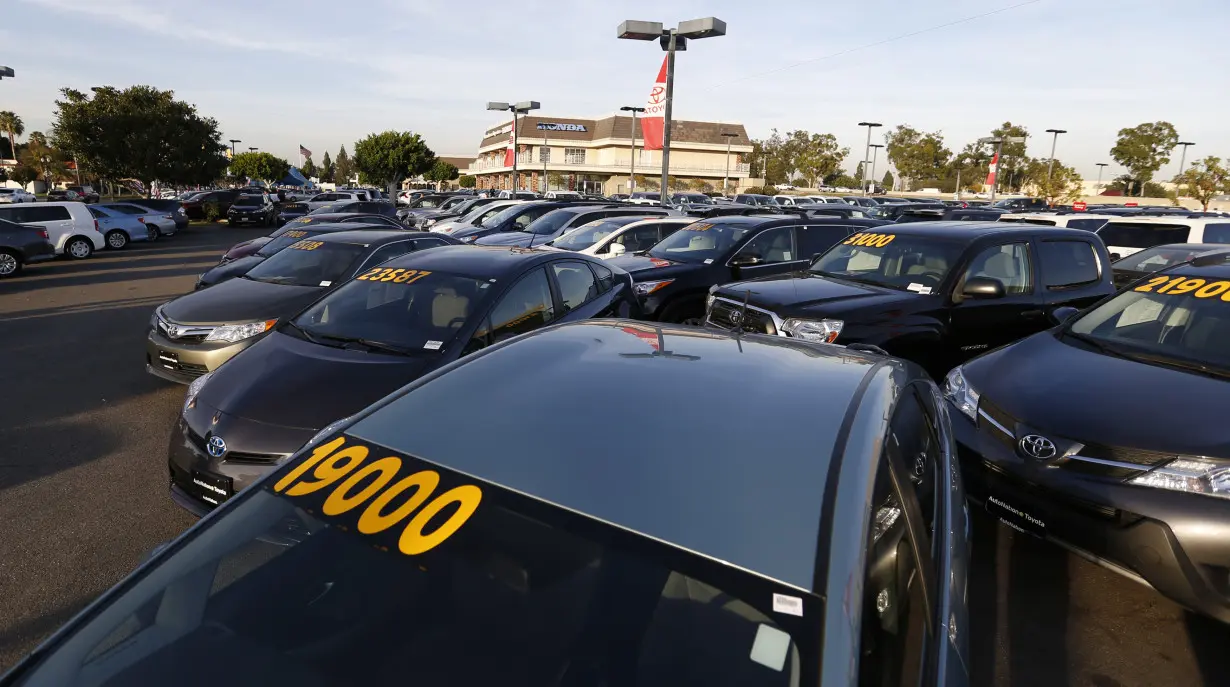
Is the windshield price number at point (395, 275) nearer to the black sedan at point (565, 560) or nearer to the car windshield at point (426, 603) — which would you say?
the black sedan at point (565, 560)

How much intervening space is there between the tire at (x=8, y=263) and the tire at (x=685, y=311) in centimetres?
1556

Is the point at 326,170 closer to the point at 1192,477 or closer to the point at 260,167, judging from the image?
the point at 260,167

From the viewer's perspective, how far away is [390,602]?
161 centimetres

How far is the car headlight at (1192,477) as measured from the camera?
2945mm

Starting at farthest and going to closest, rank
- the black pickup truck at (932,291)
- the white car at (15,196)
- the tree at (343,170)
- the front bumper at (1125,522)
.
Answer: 1. the tree at (343,170)
2. the white car at (15,196)
3. the black pickup truck at (932,291)
4. the front bumper at (1125,522)

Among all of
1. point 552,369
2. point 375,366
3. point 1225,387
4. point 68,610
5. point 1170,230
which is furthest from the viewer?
point 1170,230

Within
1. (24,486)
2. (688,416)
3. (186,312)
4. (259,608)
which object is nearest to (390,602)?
(259,608)

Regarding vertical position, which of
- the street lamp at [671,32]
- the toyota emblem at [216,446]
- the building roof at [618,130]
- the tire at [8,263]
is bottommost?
the tire at [8,263]

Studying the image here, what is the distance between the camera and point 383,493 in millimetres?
1730

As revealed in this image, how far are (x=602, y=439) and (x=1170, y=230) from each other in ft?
45.5

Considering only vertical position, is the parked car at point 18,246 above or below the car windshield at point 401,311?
below

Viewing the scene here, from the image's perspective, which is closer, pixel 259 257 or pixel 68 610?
pixel 68 610

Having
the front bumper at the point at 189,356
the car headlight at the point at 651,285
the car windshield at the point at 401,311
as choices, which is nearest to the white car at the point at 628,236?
the car headlight at the point at 651,285

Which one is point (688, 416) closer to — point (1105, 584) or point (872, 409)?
point (872, 409)
